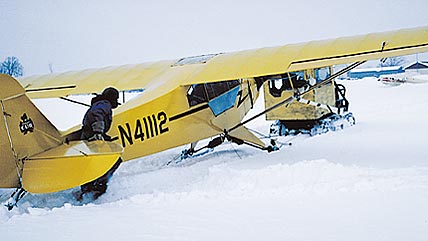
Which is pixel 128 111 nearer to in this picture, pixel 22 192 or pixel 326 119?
pixel 22 192

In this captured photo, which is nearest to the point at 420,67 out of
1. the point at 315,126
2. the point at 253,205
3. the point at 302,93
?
the point at 315,126

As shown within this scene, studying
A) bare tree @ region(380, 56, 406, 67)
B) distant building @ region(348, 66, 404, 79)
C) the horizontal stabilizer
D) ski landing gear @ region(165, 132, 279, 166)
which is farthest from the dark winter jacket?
distant building @ region(348, 66, 404, 79)

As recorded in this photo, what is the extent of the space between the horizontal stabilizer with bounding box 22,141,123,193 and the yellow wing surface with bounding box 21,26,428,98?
8.28ft

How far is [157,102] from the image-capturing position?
19.3 feet


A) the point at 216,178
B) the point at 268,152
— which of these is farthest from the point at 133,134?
the point at 268,152

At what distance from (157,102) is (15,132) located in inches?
83.0

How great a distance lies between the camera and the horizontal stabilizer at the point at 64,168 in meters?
4.03

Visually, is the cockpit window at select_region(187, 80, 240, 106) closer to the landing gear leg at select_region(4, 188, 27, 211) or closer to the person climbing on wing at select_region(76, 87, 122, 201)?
the person climbing on wing at select_region(76, 87, 122, 201)

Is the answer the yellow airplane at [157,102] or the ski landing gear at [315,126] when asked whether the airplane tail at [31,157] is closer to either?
the yellow airplane at [157,102]

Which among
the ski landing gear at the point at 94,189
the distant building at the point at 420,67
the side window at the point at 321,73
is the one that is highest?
the ski landing gear at the point at 94,189

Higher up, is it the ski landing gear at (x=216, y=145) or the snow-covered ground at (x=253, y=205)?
the snow-covered ground at (x=253, y=205)

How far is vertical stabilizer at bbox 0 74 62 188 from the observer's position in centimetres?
405

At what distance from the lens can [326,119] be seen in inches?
426

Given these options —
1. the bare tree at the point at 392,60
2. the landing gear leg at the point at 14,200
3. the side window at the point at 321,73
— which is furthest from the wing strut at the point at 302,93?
the landing gear leg at the point at 14,200
